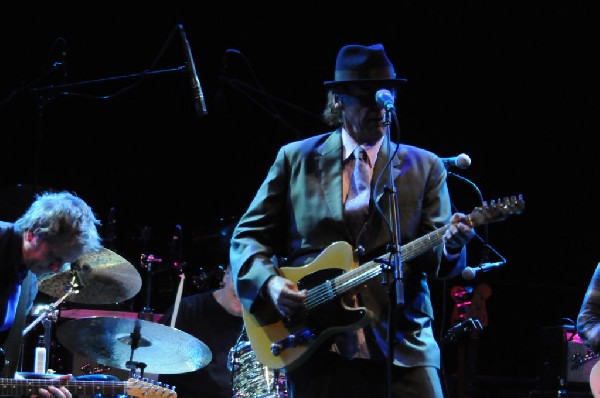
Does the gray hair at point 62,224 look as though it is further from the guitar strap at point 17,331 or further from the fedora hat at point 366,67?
the fedora hat at point 366,67

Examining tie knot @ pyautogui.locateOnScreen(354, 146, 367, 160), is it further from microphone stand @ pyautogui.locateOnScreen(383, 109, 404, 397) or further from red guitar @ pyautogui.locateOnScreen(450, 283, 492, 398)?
red guitar @ pyautogui.locateOnScreen(450, 283, 492, 398)

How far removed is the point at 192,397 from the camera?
7.01 meters

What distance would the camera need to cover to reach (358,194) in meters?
3.37

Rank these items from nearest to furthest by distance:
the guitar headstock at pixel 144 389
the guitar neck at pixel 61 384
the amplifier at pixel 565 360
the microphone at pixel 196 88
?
the guitar neck at pixel 61 384
the guitar headstock at pixel 144 389
the microphone at pixel 196 88
the amplifier at pixel 565 360

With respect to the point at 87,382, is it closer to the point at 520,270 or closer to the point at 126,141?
the point at 126,141

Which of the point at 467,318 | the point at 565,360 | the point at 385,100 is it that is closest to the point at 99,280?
the point at 385,100

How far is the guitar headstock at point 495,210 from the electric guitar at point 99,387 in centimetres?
327

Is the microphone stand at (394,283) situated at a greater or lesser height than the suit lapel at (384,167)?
lesser

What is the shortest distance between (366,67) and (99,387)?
10.6ft

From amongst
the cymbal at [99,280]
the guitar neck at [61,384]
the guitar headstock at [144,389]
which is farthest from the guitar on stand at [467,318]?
the guitar neck at [61,384]

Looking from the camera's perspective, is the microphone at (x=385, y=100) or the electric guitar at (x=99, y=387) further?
the electric guitar at (x=99, y=387)

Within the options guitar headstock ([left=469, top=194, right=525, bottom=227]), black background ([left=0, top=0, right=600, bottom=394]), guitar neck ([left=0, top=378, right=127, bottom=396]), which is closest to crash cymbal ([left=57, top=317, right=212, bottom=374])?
guitar neck ([left=0, top=378, right=127, bottom=396])

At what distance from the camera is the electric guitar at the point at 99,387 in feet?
17.3

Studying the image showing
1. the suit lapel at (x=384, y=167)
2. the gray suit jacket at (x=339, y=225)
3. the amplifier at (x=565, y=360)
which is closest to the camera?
the gray suit jacket at (x=339, y=225)
